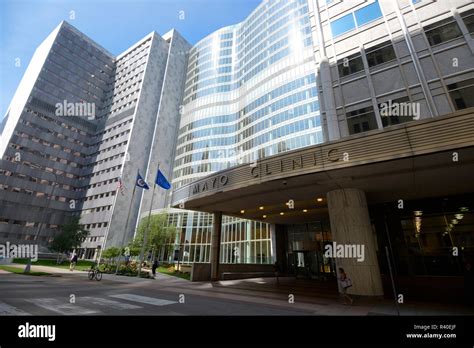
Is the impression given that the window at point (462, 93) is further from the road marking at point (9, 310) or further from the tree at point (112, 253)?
the tree at point (112, 253)

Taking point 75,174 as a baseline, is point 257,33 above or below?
above

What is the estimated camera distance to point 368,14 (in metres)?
19.5

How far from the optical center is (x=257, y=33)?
191ft

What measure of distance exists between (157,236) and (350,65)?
127ft

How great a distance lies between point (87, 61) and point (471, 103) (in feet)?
333

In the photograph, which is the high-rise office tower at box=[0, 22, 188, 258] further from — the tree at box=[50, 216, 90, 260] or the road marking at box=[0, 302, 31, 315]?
the road marking at box=[0, 302, 31, 315]

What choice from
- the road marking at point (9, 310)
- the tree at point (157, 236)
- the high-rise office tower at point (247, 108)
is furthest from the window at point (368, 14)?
the tree at point (157, 236)

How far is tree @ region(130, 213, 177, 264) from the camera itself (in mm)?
41281

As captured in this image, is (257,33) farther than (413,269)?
Yes

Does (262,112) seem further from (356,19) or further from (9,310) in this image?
(9,310)
